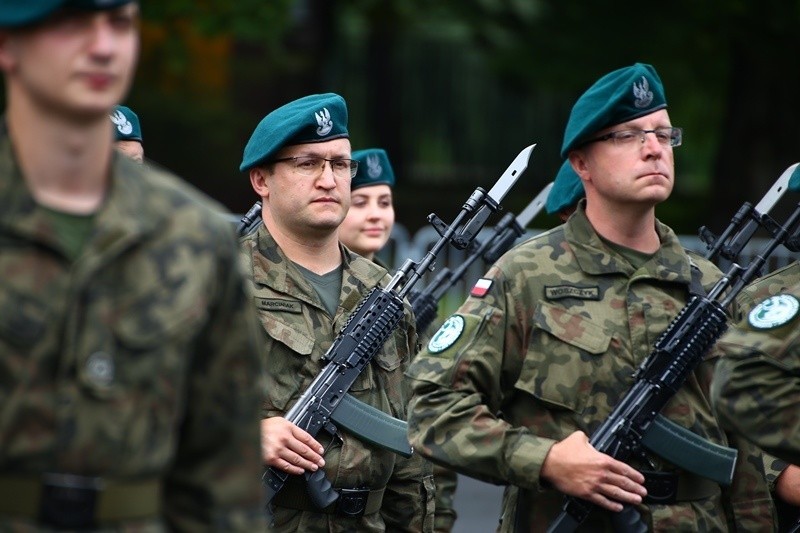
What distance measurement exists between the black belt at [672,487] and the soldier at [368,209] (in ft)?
10.3

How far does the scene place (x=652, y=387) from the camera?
15.5ft

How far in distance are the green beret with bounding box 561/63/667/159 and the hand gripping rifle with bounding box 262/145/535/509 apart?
2.00 feet

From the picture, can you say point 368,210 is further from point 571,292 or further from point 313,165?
point 571,292

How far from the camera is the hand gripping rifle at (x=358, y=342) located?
5469 mm

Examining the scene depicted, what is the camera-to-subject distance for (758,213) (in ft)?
20.2

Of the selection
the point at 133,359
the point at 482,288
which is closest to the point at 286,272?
the point at 482,288

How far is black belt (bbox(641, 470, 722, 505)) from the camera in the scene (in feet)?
15.7

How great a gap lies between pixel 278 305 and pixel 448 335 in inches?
40.3

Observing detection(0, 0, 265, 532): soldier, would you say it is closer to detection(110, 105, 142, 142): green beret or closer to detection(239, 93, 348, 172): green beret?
detection(239, 93, 348, 172): green beret

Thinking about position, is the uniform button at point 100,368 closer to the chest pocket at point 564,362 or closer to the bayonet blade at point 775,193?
the chest pocket at point 564,362

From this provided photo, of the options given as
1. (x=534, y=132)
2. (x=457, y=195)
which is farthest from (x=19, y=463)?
(x=534, y=132)

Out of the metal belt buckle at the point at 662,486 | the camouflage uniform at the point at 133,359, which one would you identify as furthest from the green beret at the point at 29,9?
the metal belt buckle at the point at 662,486

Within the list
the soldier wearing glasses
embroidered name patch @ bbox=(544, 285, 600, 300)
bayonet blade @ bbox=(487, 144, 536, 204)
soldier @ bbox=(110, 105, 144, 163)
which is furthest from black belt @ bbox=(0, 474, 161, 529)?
soldier @ bbox=(110, 105, 144, 163)

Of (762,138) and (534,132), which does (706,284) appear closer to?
(762,138)
